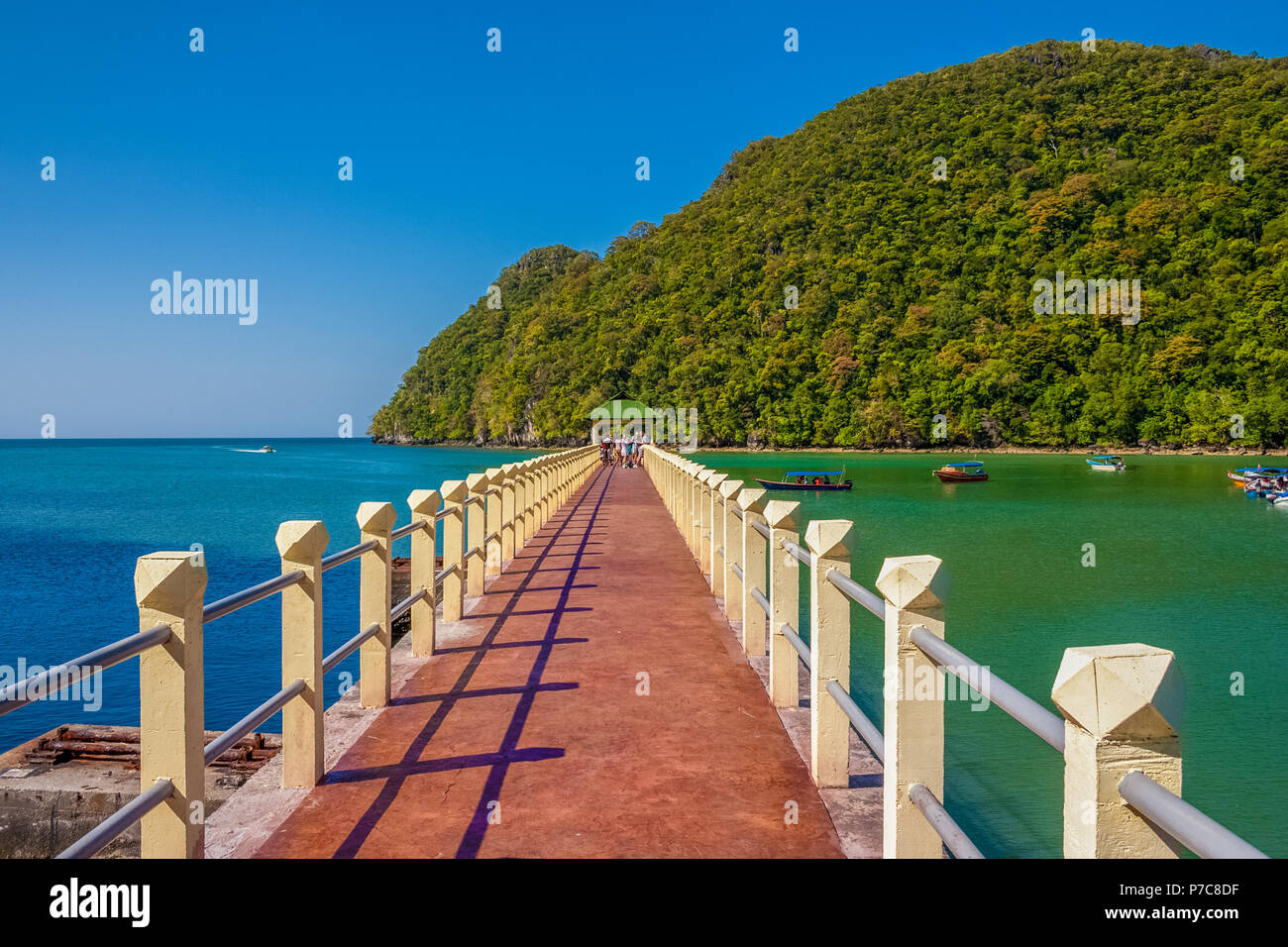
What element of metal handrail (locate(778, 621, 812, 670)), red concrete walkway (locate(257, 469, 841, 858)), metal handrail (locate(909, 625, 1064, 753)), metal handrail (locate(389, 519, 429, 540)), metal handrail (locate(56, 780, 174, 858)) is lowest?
red concrete walkway (locate(257, 469, 841, 858))

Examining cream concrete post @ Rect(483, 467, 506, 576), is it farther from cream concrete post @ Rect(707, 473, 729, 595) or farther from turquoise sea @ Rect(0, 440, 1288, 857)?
turquoise sea @ Rect(0, 440, 1288, 857)

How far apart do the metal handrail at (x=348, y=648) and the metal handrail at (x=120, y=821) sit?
1350 millimetres

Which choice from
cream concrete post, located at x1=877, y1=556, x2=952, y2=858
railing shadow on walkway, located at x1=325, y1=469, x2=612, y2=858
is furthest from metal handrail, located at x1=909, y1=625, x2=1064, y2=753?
railing shadow on walkway, located at x1=325, y1=469, x2=612, y2=858

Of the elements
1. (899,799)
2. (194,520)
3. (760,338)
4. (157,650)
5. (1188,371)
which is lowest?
(194,520)

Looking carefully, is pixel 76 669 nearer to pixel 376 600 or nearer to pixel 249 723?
pixel 249 723

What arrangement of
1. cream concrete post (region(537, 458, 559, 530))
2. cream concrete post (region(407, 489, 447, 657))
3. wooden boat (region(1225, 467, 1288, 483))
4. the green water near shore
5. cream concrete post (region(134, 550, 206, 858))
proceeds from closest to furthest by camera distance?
cream concrete post (region(134, 550, 206, 858))
cream concrete post (region(407, 489, 447, 657))
the green water near shore
cream concrete post (region(537, 458, 559, 530))
wooden boat (region(1225, 467, 1288, 483))

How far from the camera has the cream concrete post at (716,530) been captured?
8.19m

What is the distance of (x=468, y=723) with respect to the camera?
459 centimetres

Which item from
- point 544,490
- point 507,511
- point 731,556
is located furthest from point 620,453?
point 731,556

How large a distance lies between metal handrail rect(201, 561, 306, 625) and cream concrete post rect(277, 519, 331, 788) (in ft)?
0.20

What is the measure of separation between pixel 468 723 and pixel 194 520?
1863 inches

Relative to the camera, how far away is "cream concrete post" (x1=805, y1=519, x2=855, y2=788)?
3.56 metres
